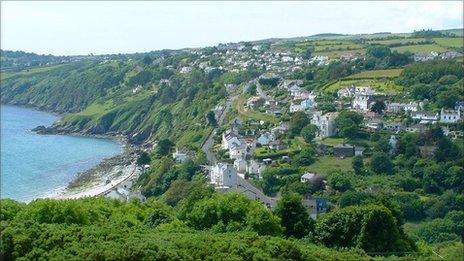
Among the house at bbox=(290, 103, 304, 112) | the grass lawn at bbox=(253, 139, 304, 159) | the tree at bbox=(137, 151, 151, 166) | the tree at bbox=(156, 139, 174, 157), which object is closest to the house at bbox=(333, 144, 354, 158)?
the grass lawn at bbox=(253, 139, 304, 159)

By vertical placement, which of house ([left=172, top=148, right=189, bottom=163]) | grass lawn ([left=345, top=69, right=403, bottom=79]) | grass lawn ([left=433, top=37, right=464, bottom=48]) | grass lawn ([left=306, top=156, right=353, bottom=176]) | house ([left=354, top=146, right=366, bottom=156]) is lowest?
house ([left=172, top=148, right=189, bottom=163])

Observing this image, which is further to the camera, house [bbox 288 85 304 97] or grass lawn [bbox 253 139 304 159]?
house [bbox 288 85 304 97]

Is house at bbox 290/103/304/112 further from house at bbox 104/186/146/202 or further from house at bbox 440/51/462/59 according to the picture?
house at bbox 440/51/462/59

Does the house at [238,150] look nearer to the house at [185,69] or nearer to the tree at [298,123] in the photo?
the tree at [298,123]

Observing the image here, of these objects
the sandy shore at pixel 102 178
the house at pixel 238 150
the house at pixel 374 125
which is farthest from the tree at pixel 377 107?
the sandy shore at pixel 102 178

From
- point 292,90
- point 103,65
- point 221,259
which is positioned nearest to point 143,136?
point 292,90

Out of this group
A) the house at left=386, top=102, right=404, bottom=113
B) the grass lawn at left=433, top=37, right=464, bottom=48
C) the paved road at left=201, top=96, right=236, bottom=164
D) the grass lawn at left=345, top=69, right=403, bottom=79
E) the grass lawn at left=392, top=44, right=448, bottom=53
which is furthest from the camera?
the grass lawn at left=433, top=37, right=464, bottom=48

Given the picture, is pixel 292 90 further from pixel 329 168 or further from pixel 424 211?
pixel 424 211
